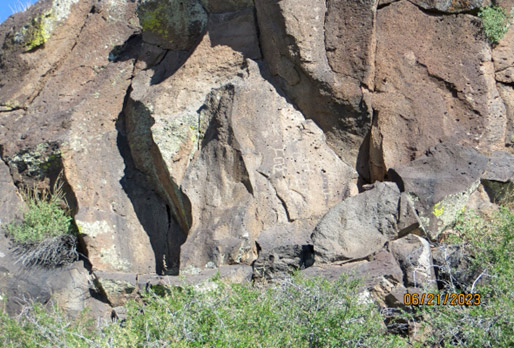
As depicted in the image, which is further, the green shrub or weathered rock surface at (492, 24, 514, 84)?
the green shrub

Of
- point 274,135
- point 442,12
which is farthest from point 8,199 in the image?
point 442,12

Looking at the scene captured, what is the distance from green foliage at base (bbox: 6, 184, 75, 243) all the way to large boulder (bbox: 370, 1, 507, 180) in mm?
3268

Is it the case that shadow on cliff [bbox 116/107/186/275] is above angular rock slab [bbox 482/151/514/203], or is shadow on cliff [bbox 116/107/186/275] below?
below

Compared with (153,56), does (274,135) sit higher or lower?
lower

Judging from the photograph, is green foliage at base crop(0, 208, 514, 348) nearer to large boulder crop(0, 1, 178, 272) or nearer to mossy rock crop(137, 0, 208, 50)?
large boulder crop(0, 1, 178, 272)

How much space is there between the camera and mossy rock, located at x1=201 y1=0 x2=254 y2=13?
771cm

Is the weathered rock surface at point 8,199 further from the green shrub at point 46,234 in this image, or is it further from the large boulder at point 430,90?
the large boulder at point 430,90

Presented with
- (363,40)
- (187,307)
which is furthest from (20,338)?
(363,40)

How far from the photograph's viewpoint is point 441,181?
6.16 metres

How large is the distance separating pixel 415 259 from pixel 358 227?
1.92 feet

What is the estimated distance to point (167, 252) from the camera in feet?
24.5

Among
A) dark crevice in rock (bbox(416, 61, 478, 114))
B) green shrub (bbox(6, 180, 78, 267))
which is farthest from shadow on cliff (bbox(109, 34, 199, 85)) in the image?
dark crevice in rock (bbox(416, 61, 478, 114))

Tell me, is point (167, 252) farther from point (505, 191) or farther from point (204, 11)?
point (505, 191)
